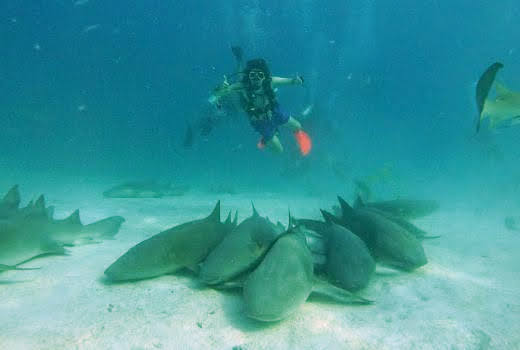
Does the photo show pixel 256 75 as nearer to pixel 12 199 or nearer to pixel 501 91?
pixel 501 91

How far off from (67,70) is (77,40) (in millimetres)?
12002

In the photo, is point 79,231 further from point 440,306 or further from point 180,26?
point 180,26

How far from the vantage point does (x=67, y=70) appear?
80.3m

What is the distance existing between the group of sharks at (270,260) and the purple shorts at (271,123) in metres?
3.77

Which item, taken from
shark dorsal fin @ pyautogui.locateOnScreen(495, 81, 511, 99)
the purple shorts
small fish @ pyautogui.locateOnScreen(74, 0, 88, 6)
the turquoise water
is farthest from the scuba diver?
small fish @ pyautogui.locateOnScreen(74, 0, 88, 6)

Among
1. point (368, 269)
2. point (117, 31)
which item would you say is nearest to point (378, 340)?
point (368, 269)

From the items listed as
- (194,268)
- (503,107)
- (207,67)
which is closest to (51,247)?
(194,268)

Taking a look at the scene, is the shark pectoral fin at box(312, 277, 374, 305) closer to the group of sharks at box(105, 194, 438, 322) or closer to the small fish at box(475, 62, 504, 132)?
the group of sharks at box(105, 194, 438, 322)

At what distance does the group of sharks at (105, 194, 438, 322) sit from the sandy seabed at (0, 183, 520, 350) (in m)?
0.19

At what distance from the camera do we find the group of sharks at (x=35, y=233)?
455 cm

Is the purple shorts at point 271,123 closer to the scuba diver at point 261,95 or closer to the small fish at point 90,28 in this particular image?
the scuba diver at point 261,95

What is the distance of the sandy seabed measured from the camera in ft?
9.75

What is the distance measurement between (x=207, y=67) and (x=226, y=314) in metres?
92.1

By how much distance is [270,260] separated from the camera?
3572mm
